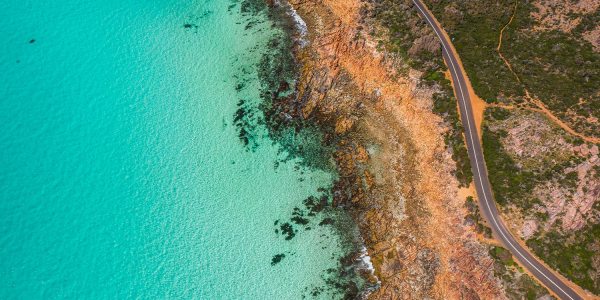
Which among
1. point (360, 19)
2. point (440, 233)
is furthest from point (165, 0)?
point (440, 233)

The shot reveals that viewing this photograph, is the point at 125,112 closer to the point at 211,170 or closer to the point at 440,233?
the point at 211,170

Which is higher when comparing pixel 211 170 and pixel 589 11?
pixel 589 11

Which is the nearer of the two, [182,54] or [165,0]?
[182,54]

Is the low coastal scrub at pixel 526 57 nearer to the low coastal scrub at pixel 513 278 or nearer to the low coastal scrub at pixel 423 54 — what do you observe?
the low coastal scrub at pixel 423 54

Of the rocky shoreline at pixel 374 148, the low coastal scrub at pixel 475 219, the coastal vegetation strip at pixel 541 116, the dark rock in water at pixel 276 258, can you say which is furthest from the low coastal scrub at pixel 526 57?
the dark rock in water at pixel 276 258

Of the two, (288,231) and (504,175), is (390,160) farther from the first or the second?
(288,231)

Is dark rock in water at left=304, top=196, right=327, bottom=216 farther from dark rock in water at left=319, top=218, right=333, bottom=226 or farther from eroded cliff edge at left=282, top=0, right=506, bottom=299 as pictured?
eroded cliff edge at left=282, top=0, right=506, bottom=299

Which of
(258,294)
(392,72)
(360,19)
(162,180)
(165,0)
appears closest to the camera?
(258,294)

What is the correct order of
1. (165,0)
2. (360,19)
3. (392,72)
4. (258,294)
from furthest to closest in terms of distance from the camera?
1. (165,0)
2. (360,19)
3. (392,72)
4. (258,294)

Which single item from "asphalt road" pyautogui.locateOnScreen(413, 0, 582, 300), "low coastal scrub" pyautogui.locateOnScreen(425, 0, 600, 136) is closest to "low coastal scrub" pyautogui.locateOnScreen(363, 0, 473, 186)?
"asphalt road" pyautogui.locateOnScreen(413, 0, 582, 300)
